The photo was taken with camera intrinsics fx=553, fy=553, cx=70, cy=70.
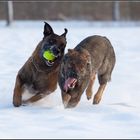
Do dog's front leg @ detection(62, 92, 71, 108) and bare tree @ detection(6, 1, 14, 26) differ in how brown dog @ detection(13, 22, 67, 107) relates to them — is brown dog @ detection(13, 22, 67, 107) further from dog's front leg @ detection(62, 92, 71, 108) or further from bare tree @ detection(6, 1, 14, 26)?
bare tree @ detection(6, 1, 14, 26)

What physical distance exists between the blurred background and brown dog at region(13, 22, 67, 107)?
55.6 feet

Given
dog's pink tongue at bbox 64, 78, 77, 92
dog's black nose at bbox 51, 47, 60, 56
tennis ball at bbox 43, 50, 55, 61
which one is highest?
dog's black nose at bbox 51, 47, 60, 56

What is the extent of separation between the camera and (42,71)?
24.5 feet

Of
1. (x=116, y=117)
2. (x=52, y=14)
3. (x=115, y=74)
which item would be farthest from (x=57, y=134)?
(x=52, y=14)

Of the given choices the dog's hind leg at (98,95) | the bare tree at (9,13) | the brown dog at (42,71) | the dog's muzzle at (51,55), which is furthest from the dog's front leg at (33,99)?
the bare tree at (9,13)

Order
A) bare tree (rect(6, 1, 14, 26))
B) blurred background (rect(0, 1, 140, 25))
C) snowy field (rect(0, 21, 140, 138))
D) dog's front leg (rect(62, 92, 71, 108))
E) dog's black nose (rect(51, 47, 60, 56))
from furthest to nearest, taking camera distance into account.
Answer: blurred background (rect(0, 1, 140, 25))
bare tree (rect(6, 1, 14, 26))
dog's black nose (rect(51, 47, 60, 56))
dog's front leg (rect(62, 92, 71, 108))
snowy field (rect(0, 21, 140, 138))

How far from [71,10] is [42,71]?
60.3 ft

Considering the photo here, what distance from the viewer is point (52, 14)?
83.8 feet

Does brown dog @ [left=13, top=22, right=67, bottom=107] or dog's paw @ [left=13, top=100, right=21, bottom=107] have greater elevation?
brown dog @ [left=13, top=22, right=67, bottom=107]

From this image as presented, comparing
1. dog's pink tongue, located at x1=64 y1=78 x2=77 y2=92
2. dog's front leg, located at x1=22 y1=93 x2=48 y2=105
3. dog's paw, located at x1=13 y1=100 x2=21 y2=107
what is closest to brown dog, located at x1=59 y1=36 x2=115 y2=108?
dog's pink tongue, located at x1=64 y1=78 x2=77 y2=92

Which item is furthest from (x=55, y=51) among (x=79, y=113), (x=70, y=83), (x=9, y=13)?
(x=9, y=13)

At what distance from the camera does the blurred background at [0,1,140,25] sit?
24719mm

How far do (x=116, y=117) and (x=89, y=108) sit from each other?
0.82 m

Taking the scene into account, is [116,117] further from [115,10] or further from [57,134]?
[115,10]
